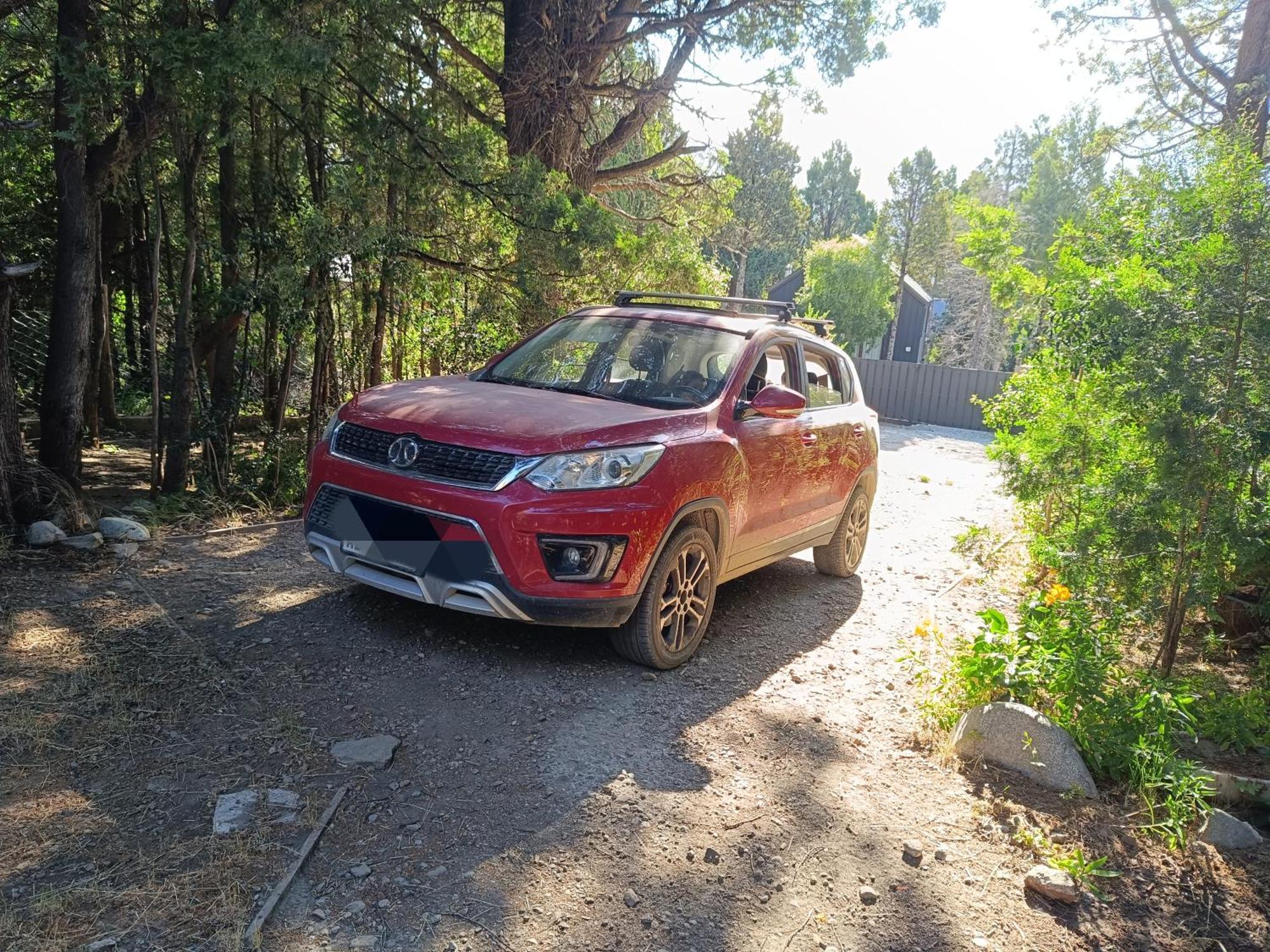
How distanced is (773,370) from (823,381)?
0.97 metres

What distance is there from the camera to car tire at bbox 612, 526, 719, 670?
15.4ft

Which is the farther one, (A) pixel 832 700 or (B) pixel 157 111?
(B) pixel 157 111

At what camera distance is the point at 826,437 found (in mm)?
6301

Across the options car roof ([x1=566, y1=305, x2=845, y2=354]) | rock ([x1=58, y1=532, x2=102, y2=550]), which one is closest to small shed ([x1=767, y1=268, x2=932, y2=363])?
car roof ([x1=566, y1=305, x2=845, y2=354])

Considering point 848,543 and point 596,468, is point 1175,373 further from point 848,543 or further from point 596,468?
point 848,543

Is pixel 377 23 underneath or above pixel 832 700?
above

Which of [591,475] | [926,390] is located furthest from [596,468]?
[926,390]

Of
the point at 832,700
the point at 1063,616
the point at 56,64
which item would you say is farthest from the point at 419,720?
the point at 56,64

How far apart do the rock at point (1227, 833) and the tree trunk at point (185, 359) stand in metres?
7.59

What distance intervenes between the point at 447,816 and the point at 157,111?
20.0 feet

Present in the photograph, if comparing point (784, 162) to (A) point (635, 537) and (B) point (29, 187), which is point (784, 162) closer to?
(B) point (29, 187)

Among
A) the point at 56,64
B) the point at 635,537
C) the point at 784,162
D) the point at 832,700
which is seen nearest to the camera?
the point at 635,537

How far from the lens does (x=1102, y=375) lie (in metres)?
5.20

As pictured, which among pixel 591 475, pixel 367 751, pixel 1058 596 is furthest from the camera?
pixel 1058 596
